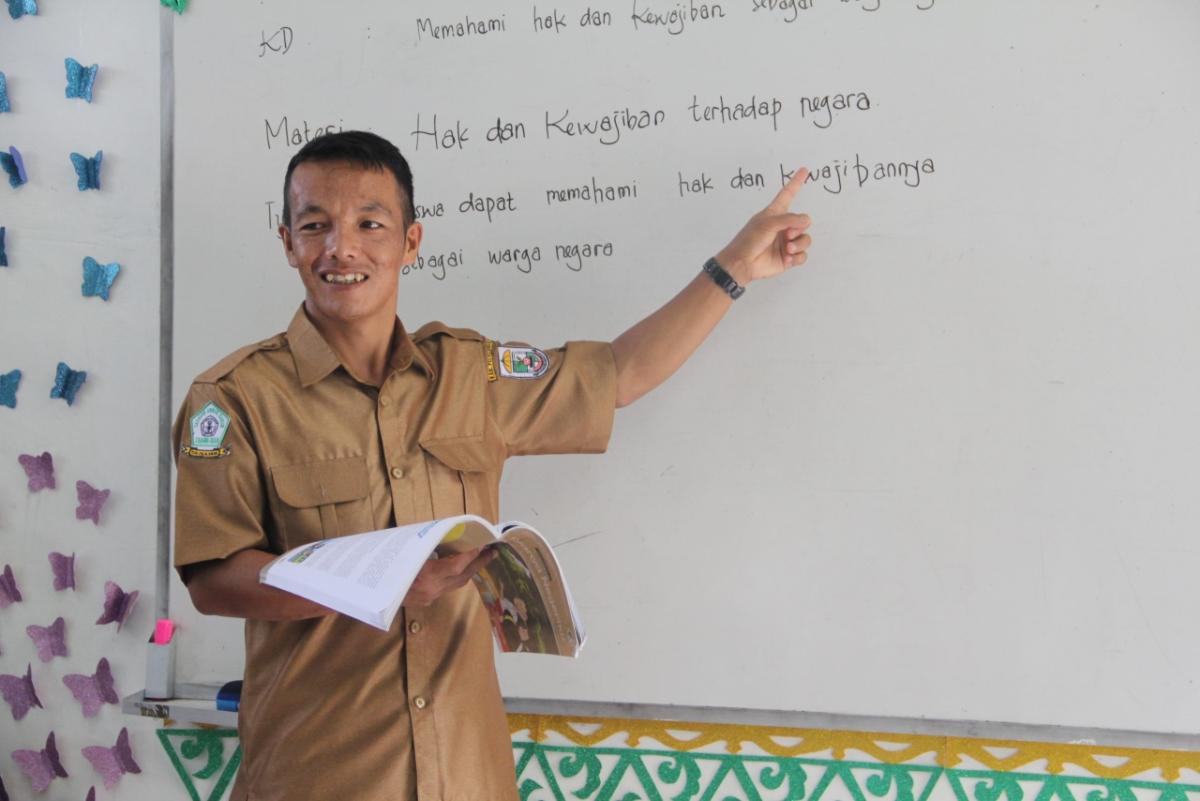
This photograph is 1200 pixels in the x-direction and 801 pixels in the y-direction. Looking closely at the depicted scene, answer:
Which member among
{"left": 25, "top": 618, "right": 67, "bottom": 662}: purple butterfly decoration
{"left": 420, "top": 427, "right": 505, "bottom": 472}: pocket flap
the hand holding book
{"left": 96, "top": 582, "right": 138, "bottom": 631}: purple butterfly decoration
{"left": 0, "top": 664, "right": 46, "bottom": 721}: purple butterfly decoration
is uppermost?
{"left": 420, "top": 427, "right": 505, "bottom": 472}: pocket flap

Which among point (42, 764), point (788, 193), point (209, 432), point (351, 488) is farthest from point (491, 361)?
point (42, 764)

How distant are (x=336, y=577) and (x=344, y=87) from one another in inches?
41.1

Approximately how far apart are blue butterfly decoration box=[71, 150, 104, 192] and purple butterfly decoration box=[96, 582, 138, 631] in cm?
70

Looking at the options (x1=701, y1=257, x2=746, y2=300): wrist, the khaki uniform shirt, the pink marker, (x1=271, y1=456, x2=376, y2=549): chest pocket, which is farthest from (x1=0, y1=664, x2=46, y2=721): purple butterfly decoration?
(x1=701, y1=257, x2=746, y2=300): wrist

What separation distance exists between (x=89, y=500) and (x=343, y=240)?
91 cm

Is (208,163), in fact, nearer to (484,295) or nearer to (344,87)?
(344,87)

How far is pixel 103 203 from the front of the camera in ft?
6.17

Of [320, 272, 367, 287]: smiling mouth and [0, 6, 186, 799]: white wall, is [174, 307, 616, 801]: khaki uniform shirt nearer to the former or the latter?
[320, 272, 367, 287]: smiling mouth

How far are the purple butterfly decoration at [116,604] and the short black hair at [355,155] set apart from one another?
88 cm

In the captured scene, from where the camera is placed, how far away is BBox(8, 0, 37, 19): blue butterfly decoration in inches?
74.0

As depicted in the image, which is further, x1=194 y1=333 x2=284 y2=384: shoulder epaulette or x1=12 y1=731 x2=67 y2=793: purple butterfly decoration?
x1=12 y1=731 x2=67 y2=793: purple butterfly decoration

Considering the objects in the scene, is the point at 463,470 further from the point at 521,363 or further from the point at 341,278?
the point at 341,278

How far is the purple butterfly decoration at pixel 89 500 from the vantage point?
74.2 inches

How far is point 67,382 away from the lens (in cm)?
188
